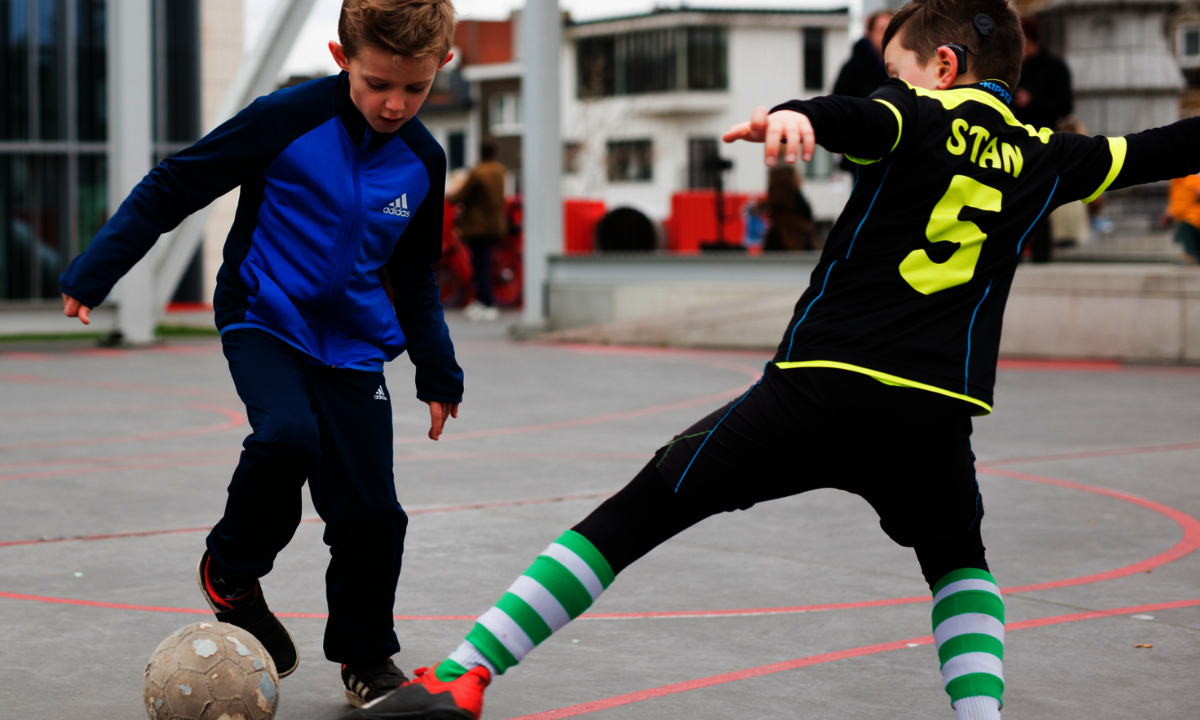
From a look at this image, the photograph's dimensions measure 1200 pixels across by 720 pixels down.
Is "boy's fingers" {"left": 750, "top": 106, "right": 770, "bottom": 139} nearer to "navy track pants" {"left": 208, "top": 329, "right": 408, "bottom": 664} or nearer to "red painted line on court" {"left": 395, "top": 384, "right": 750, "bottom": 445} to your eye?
"navy track pants" {"left": 208, "top": 329, "right": 408, "bottom": 664}

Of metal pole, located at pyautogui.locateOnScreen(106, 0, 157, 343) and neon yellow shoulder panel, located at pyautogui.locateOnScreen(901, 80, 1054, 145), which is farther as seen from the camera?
metal pole, located at pyautogui.locateOnScreen(106, 0, 157, 343)

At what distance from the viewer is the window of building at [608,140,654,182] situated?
175 feet

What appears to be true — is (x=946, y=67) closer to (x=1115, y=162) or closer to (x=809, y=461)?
(x=1115, y=162)

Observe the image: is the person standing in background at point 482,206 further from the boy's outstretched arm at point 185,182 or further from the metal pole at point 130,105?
the boy's outstretched arm at point 185,182

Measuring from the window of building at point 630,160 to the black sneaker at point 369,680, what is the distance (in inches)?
1969

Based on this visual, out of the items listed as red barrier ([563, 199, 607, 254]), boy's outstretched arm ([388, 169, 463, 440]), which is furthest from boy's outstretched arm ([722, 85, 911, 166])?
red barrier ([563, 199, 607, 254])

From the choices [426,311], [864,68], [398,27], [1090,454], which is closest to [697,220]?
[864,68]

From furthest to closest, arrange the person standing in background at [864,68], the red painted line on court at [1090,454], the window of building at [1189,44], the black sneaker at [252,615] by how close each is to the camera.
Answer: the window of building at [1189,44], the person standing in background at [864,68], the red painted line on court at [1090,454], the black sneaker at [252,615]

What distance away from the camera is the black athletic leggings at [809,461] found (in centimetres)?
262

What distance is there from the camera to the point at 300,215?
3.19 meters

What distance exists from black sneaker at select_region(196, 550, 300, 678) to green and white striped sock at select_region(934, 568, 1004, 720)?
1.53 m

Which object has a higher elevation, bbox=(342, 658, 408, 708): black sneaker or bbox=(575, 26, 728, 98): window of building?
bbox=(575, 26, 728, 98): window of building

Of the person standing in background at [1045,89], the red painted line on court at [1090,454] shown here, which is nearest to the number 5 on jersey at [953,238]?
the red painted line on court at [1090,454]

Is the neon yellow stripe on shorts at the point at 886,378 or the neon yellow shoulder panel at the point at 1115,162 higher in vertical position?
the neon yellow shoulder panel at the point at 1115,162
